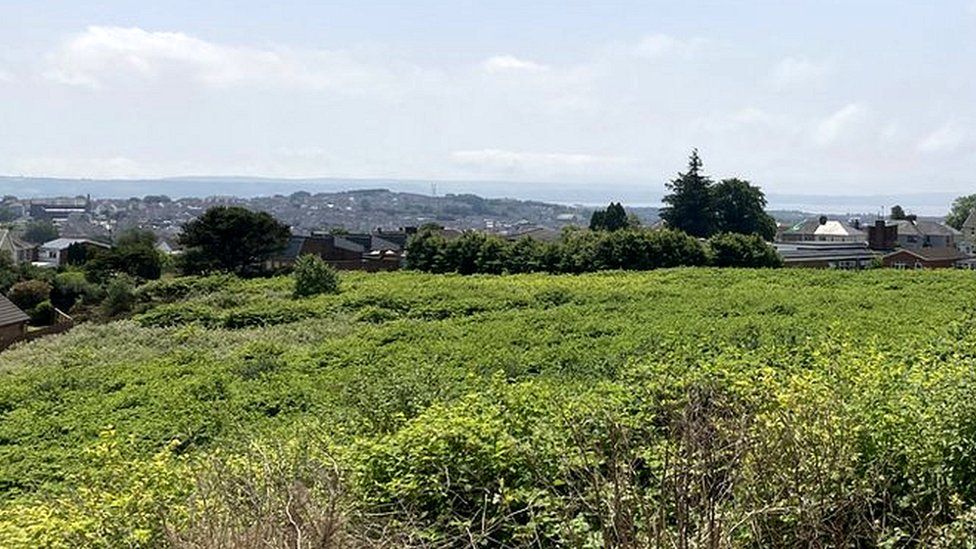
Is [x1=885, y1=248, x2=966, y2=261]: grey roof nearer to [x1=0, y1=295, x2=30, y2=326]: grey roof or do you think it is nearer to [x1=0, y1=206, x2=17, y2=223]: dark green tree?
[x1=0, y1=295, x2=30, y2=326]: grey roof

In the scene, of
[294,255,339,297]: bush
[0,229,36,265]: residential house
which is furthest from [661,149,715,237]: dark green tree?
[0,229,36,265]: residential house

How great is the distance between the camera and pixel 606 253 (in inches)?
1041

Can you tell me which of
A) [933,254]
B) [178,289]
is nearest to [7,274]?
[178,289]

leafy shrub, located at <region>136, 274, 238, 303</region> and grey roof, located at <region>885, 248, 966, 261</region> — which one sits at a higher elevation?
grey roof, located at <region>885, 248, 966, 261</region>

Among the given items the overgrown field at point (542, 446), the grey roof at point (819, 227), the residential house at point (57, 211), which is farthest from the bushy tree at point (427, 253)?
the residential house at point (57, 211)

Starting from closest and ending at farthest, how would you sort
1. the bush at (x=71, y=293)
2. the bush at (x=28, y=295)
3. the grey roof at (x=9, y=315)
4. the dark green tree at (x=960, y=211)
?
the grey roof at (x=9, y=315) < the bush at (x=28, y=295) < the bush at (x=71, y=293) < the dark green tree at (x=960, y=211)

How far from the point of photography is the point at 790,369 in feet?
20.5

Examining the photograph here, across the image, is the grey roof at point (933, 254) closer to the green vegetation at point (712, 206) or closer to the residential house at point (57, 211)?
the green vegetation at point (712, 206)

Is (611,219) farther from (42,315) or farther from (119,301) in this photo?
(42,315)

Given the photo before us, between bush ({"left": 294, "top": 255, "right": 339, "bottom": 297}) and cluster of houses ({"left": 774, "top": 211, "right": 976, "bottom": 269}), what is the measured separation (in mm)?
17989

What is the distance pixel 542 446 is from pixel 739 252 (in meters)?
24.1

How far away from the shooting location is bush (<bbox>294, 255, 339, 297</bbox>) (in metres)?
23.5

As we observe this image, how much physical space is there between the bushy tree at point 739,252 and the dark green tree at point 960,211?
124 feet

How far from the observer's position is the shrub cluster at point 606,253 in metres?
26.4
